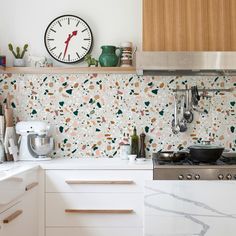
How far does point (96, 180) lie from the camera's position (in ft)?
9.04

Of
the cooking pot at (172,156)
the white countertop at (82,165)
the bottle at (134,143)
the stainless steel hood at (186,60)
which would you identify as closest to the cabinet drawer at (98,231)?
the white countertop at (82,165)

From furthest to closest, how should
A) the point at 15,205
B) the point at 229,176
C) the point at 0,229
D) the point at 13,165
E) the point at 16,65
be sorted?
the point at 16,65
the point at 13,165
the point at 229,176
the point at 15,205
the point at 0,229

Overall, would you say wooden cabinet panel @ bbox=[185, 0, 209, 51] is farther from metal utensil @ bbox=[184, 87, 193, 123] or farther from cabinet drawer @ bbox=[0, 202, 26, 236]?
cabinet drawer @ bbox=[0, 202, 26, 236]

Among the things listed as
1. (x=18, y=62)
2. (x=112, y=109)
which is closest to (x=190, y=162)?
(x=112, y=109)

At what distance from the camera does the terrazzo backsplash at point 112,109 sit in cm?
325

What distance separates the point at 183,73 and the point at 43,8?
4.46 feet

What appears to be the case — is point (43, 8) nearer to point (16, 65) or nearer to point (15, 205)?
point (16, 65)

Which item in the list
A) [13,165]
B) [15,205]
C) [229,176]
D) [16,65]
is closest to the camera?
[15,205]

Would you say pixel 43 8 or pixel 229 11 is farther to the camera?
pixel 43 8

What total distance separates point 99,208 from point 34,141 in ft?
2.57

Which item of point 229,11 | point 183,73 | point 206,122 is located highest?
point 229,11

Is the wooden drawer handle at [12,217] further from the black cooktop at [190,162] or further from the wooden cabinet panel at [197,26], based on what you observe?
the wooden cabinet panel at [197,26]

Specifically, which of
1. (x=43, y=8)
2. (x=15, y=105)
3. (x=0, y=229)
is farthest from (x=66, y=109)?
(x=0, y=229)

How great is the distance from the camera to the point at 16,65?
3170mm
